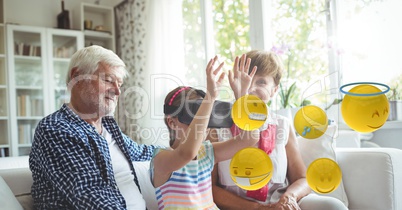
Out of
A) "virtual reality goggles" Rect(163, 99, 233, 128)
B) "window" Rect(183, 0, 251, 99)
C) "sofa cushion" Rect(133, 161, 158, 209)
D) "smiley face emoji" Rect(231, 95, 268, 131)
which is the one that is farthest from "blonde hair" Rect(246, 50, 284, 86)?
"window" Rect(183, 0, 251, 99)

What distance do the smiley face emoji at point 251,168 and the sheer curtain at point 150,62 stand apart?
2.55 meters

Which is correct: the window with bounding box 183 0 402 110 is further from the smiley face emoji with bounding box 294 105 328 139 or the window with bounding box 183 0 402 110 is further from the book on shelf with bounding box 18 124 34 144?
the book on shelf with bounding box 18 124 34 144

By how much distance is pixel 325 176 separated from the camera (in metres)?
0.97

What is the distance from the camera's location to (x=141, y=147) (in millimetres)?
1634

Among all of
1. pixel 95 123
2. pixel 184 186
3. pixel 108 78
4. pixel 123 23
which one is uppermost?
pixel 123 23

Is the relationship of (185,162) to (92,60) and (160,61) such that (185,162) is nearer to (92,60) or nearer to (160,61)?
(92,60)

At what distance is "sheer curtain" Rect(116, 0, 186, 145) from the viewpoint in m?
3.68

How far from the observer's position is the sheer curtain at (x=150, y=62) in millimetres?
3682

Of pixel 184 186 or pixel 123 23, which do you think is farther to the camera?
pixel 123 23

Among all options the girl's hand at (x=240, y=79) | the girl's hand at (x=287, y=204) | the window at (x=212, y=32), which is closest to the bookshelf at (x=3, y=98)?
the window at (x=212, y=32)

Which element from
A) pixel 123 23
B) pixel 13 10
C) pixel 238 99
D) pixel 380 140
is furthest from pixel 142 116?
pixel 238 99

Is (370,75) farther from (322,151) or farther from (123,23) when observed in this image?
(123,23)

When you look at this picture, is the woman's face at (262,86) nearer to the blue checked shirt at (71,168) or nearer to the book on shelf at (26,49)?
the blue checked shirt at (71,168)

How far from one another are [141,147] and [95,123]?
0.96ft
